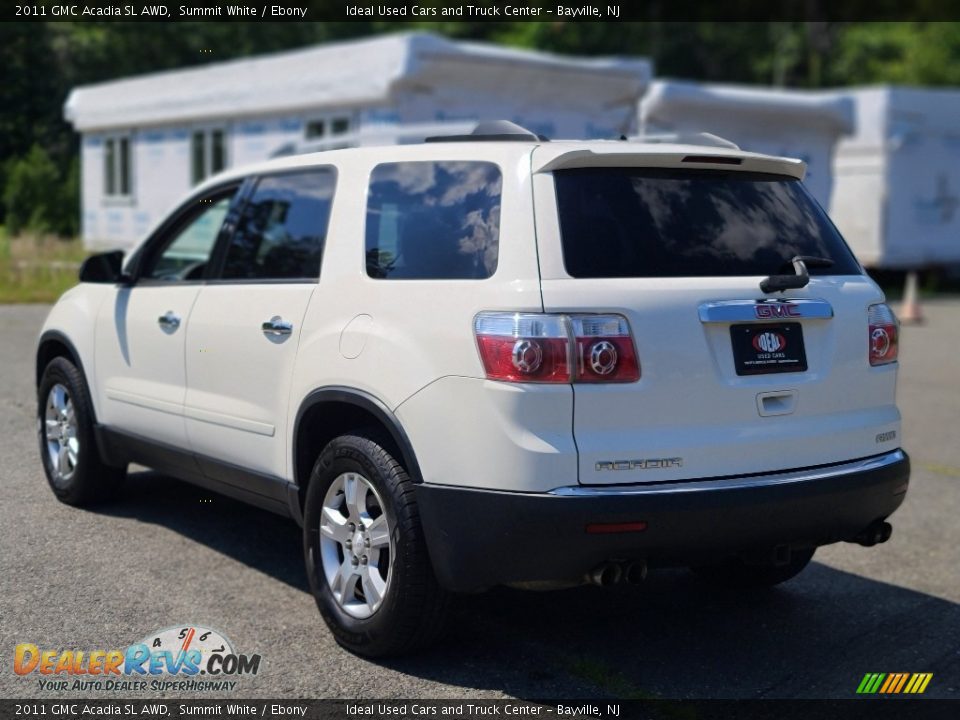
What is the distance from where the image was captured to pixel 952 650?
200 inches

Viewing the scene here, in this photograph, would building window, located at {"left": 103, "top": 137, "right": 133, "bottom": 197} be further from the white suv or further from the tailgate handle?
the tailgate handle

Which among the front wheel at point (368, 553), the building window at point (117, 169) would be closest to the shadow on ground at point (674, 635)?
the front wheel at point (368, 553)

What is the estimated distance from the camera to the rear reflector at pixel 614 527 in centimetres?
402

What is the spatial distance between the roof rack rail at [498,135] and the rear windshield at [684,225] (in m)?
0.41

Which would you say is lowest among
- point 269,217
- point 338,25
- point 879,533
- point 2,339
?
point 2,339

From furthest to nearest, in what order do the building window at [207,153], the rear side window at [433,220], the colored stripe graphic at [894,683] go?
1. the building window at [207,153]
2. the colored stripe graphic at [894,683]
3. the rear side window at [433,220]

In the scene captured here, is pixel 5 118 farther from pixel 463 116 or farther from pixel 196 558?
pixel 463 116

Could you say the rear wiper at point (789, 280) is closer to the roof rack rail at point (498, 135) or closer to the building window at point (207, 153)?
the roof rack rail at point (498, 135)

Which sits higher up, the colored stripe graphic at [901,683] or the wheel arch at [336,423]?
the wheel arch at [336,423]

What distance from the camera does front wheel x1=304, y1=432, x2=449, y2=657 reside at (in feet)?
14.2

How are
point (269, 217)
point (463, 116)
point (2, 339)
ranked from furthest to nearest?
point (463, 116) < point (2, 339) < point (269, 217)

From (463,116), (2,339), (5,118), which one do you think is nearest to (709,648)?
(5,118)

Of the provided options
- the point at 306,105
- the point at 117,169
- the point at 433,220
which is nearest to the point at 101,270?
the point at 433,220

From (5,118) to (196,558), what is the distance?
4.82 meters
